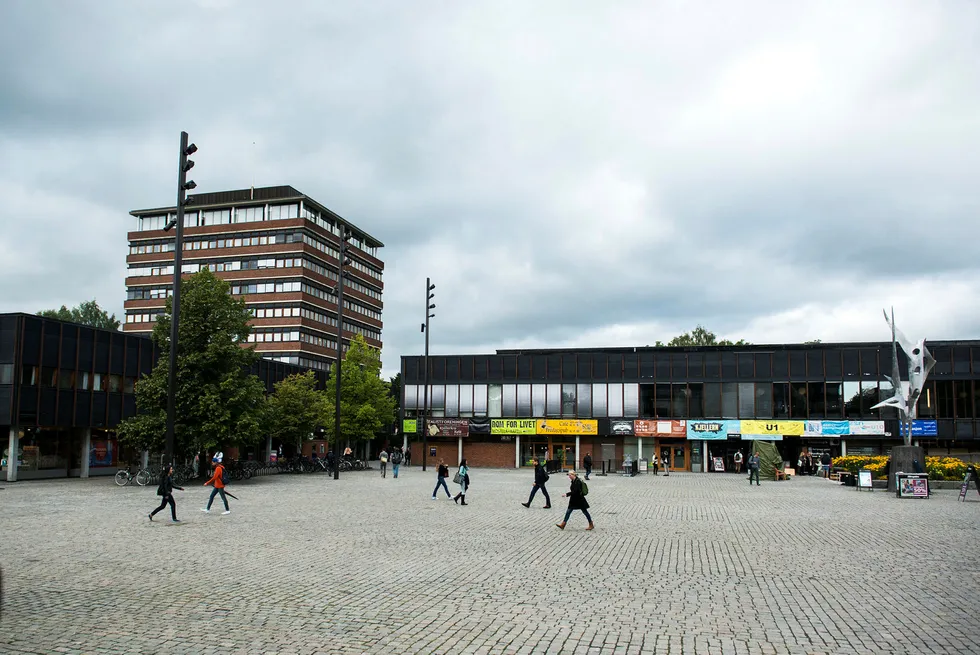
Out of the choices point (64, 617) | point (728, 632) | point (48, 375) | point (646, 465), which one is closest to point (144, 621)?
point (64, 617)

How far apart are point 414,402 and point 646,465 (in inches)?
810

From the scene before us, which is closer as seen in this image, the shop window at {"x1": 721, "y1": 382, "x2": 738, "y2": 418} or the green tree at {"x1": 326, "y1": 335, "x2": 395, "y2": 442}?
the shop window at {"x1": 721, "y1": 382, "x2": 738, "y2": 418}

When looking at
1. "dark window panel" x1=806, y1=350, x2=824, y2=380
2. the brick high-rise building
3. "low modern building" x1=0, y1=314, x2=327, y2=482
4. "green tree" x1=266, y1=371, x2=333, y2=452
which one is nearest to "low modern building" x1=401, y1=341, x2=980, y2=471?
"dark window panel" x1=806, y1=350, x2=824, y2=380

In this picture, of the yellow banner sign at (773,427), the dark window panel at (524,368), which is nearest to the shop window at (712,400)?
the yellow banner sign at (773,427)

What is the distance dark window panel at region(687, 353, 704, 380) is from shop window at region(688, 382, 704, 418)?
0.63 meters

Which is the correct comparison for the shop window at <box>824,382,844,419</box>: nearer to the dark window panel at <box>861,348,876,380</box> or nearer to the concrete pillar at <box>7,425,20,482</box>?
the dark window panel at <box>861,348,876,380</box>

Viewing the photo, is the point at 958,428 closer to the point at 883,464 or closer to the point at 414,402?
the point at 883,464

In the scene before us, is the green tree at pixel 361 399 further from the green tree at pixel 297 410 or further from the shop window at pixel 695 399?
the shop window at pixel 695 399

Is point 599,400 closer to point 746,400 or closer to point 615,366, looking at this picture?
point 615,366

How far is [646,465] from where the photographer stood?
6325 cm

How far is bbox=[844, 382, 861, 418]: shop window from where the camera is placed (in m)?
60.4

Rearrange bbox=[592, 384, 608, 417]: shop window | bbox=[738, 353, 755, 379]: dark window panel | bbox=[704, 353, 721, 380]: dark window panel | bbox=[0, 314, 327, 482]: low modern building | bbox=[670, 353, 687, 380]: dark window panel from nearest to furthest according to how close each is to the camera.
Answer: bbox=[0, 314, 327, 482]: low modern building < bbox=[738, 353, 755, 379]: dark window panel < bbox=[704, 353, 721, 380]: dark window panel < bbox=[670, 353, 687, 380]: dark window panel < bbox=[592, 384, 608, 417]: shop window

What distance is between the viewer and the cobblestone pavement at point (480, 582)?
8.77 metres

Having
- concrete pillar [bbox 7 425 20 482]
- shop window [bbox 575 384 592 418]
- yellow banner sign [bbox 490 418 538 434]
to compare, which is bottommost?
concrete pillar [bbox 7 425 20 482]
